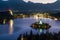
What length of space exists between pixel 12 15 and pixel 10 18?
547mm

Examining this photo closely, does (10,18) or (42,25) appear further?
(10,18)

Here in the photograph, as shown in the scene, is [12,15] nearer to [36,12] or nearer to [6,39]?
[36,12]

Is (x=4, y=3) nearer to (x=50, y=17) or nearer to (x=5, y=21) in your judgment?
(x=5, y=21)

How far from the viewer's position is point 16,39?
15.2 m

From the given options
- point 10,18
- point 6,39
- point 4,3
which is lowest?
point 6,39

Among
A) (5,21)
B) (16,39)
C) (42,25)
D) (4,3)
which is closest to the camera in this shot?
(16,39)

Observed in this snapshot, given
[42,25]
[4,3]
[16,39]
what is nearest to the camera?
[16,39]

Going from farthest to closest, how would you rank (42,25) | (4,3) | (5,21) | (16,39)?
1. (4,3)
2. (5,21)
3. (42,25)
4. (16,39)

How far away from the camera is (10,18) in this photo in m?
23.9

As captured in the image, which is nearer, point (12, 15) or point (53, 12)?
point (12, 15)

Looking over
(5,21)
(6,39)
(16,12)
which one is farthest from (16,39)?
(16,12)

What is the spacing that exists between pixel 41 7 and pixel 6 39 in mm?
11593

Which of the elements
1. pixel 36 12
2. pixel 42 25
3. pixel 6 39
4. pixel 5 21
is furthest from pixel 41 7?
pixel 6 39

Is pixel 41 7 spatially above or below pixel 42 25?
above
